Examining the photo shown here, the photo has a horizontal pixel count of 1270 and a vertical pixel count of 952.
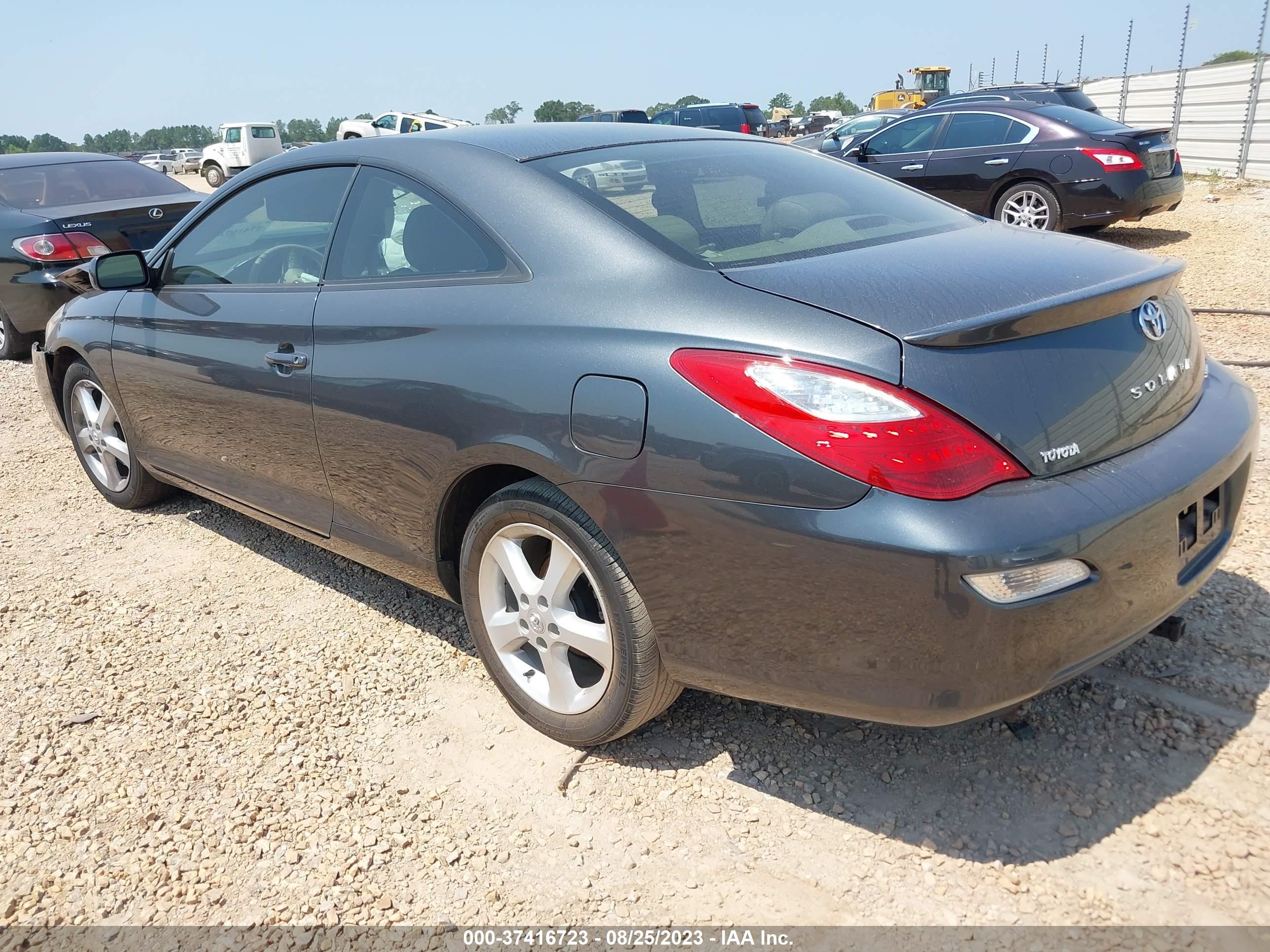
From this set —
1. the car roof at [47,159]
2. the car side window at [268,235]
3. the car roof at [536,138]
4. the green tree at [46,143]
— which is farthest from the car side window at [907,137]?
the green tree at [46,143]

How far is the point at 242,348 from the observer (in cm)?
337

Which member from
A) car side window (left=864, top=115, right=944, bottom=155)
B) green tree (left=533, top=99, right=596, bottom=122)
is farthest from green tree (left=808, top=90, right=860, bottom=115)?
car side window (left=864, top=115, right=944, bottom=155)

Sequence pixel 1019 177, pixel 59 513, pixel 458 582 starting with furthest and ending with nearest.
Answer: pixel 1019 177 → pixel 59 513 → pixel 458 582

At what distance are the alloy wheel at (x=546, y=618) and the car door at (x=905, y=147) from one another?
9003 millimetres

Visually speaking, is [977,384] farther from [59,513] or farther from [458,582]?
[59,513]

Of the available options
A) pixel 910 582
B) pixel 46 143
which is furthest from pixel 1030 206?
pixel 46 143

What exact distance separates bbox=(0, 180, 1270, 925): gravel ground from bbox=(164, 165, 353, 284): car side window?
1244mm

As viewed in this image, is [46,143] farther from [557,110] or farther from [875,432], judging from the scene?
[875,432]

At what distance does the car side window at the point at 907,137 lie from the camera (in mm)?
10797

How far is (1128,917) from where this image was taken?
204cm

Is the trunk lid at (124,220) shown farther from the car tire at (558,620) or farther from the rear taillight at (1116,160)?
the rear taillight at (1116,160)

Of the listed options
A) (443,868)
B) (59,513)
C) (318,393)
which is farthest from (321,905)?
(59,513)

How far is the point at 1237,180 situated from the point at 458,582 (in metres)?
17.8

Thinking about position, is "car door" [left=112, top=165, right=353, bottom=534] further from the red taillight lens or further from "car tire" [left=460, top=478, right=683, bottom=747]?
the red taillight lens
